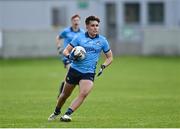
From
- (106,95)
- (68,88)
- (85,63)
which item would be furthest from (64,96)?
(106,95)

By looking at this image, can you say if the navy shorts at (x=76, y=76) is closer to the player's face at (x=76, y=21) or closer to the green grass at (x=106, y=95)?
the green grass at (x=106, y=95)

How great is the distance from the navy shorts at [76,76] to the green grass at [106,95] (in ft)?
Result: 2.73

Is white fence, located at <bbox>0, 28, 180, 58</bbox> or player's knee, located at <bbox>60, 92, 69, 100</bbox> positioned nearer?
player's knee, located at <bbox>60, 92, 69, 100</bbox>

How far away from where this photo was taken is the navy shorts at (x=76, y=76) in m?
16.4

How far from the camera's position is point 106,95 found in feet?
85.8

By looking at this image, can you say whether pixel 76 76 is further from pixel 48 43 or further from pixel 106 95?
pixel 48 43

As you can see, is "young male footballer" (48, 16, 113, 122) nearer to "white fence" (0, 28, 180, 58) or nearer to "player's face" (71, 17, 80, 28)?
"player's face" (71, 17, 80, 28)

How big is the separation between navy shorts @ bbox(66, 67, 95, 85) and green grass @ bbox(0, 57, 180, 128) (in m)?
0.83

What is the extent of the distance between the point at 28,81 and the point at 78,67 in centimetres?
1765

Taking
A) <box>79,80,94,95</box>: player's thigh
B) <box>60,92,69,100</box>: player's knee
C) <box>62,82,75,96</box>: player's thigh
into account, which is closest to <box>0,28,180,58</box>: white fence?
<box>60,92,69,100</box>: player's knee

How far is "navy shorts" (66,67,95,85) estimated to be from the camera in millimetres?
→ 16438

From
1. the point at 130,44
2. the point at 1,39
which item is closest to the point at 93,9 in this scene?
the point at 130,44

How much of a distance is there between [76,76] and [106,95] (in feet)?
31.8

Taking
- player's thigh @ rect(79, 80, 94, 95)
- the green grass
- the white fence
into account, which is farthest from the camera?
the white fence
